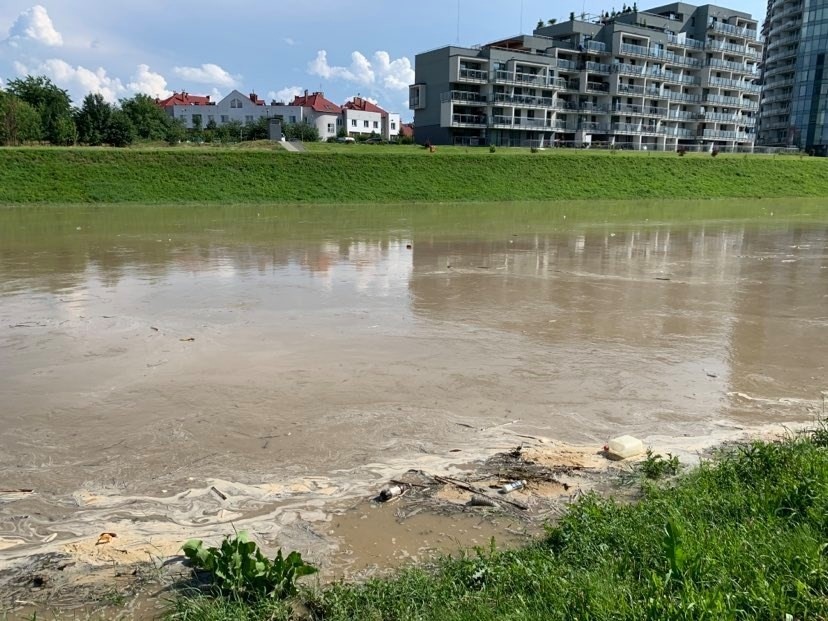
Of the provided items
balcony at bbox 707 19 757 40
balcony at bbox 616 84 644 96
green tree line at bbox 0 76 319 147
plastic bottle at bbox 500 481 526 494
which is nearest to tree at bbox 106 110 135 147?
green tree line at bbox 0 76 319 147

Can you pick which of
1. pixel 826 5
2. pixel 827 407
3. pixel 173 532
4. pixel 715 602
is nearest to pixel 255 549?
pixel 173 532

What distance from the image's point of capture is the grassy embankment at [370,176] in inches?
1564

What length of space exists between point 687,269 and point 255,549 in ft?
52.5

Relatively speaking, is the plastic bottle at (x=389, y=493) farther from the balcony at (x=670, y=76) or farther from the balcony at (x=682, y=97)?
the balcony at (x=682, y=97)

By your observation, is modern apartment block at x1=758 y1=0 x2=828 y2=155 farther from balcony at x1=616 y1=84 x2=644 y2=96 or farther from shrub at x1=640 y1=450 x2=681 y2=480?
shrub at x1=640 y1=450 x2=681 y2=480

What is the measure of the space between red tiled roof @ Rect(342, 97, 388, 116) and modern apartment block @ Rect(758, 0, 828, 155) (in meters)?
64.9

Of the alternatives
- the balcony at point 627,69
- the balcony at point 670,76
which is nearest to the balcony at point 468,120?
the balcony at point 627,69

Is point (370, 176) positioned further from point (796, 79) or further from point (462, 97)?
point (796, 79)

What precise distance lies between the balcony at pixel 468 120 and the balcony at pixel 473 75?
3799mm

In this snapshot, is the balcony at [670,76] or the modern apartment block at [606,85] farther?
the balcony at [670,76]

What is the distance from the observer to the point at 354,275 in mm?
16781

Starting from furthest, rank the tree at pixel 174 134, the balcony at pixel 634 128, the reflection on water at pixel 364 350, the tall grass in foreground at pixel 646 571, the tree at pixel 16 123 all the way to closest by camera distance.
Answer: the balcony at pixel 634 128 < the tree at pixel 174 134 < the tree at pixel 16 123 < the reflection on water at pixel 364 350 < the tall grass in foreground at pixel 646 571

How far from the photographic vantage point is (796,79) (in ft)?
342

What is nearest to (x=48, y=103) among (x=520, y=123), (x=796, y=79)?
(x=520, y=123)
